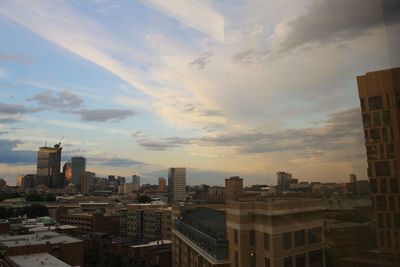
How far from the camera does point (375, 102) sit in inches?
46.5

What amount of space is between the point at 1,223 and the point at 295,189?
6.11m

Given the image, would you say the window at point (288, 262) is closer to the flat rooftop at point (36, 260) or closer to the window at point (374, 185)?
the window at point (374, 185)

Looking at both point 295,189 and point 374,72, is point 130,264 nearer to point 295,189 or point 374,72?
point 295,189

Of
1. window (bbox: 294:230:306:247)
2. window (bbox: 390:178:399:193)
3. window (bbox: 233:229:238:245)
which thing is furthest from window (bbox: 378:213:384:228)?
window (bbox: 233:229:238:245)

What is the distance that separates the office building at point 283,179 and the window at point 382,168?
0.99m

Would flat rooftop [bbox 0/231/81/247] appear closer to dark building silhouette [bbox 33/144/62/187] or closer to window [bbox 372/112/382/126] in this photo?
window [bbox 372/112/382/126]

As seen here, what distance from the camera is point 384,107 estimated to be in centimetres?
115

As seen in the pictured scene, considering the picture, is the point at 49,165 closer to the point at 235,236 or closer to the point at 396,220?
the point at 235,236

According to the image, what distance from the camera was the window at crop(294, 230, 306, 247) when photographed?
2141 millimetres

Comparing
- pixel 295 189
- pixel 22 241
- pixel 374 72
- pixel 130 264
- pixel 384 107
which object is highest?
pixel 374 72

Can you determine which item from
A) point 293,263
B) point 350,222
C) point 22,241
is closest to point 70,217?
point 22,241

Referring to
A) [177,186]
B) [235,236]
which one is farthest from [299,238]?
[177,186]

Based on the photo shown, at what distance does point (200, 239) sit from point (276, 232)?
2418 millimetres

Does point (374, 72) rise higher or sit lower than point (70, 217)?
higher
